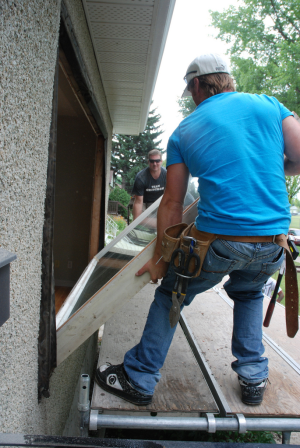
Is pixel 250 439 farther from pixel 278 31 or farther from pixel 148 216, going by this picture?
pixel 278 31

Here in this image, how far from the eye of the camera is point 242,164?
1.43 meters

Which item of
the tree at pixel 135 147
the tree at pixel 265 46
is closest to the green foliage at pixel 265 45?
the tree at pixel 265 46

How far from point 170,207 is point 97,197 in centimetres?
364

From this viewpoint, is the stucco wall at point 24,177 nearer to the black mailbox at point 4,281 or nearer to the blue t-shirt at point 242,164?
the black mailbox at point 4,281

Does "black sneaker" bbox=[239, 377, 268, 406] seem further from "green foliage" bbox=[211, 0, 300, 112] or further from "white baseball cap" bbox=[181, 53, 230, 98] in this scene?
"green foliage" bbox=[211, 0, 300, 112]

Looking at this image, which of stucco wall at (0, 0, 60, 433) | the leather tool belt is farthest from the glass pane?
stucco wall at (0, 0, 60, 433)

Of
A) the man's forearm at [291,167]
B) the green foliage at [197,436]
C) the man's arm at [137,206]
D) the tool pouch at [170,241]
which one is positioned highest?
the man's forearm at [291,167]

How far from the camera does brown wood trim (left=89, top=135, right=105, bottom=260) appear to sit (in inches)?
199

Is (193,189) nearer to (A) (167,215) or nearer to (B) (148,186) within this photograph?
(A) (167,215)

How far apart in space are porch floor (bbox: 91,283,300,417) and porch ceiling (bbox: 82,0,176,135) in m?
2.38

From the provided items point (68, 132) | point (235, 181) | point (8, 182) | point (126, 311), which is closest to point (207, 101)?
point (235, 181)

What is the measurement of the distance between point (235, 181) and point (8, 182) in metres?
0.93

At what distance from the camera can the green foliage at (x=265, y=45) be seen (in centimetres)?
1600

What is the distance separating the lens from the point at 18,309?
1169 mm
